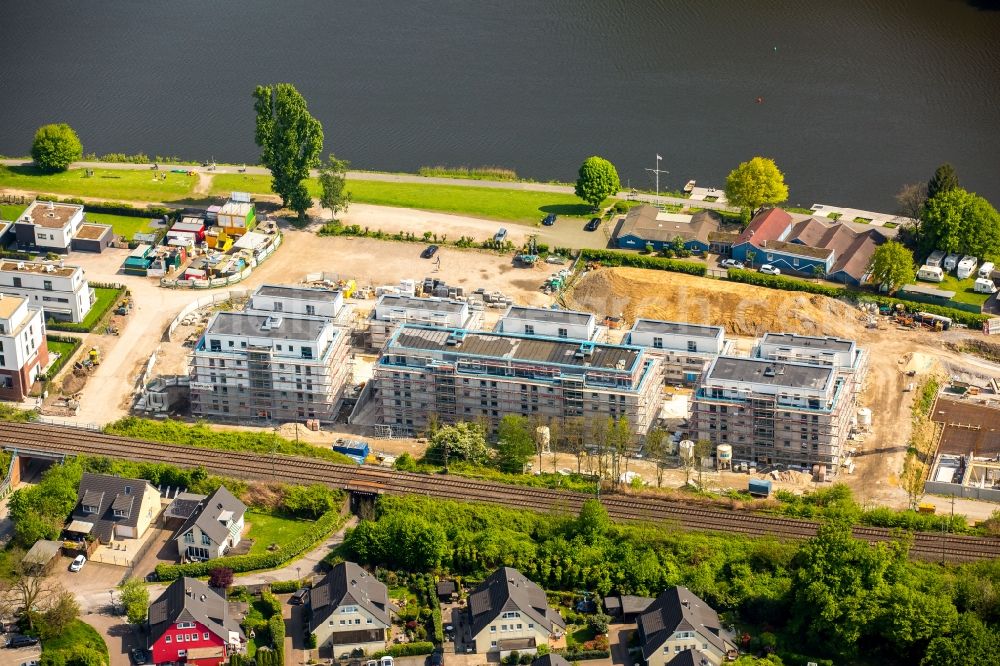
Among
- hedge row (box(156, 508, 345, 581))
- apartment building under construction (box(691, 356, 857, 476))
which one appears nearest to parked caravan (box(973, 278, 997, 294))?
apartment building under construction (box(691, 356, 857, 476))

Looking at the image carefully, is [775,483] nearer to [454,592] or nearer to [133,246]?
[454,592]

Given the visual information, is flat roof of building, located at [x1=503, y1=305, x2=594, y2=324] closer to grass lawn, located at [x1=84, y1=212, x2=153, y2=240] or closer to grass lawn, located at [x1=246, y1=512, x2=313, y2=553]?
grass lawn, located at [x1=246, y1=512, x2=313, y2=553]

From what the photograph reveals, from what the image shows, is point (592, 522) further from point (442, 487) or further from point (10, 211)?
point (10, 211)

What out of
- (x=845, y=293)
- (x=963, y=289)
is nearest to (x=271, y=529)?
(x=845, y=293)

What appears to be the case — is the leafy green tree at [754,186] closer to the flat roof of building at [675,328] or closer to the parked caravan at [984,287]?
the parked caravan at [984,287]

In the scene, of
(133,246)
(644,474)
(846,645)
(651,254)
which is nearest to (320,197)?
(133,246)

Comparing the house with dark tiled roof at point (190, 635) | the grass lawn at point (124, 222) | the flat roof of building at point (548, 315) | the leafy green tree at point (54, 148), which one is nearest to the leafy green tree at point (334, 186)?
the grass lawn at point (124, 222)
